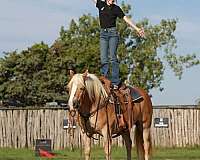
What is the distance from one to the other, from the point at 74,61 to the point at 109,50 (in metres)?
43.3

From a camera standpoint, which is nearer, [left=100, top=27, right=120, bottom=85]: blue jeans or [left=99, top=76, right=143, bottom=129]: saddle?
[left=99, top=76, right=143, bottom=129]: saddle

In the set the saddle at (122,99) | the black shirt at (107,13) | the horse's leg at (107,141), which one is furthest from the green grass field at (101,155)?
the horse's leg at (107,141)

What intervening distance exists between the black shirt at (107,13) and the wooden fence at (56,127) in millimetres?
21556

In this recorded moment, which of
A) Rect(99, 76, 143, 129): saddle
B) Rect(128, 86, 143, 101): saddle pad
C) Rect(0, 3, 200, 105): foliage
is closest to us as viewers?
Rect(99, 76, 143, 129): saddle

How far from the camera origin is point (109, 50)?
12.0 m

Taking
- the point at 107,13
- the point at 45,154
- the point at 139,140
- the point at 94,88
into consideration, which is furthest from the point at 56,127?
the point at 94,88

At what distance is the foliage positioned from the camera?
52.9 meters

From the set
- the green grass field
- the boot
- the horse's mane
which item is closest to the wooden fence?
the green grass field

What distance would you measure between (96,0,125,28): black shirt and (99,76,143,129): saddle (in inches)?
43.1

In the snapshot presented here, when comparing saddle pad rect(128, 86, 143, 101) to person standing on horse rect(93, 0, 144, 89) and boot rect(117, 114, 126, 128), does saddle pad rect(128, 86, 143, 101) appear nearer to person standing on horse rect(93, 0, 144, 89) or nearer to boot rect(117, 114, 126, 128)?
person standing on horse rect(93, 0, 144, 89)

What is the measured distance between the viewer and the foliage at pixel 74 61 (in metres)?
52.9

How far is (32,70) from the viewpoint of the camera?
181ft

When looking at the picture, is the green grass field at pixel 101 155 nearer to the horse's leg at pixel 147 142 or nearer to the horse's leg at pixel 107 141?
the horse's leg at pixel 147 142

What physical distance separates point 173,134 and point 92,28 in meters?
30.0
